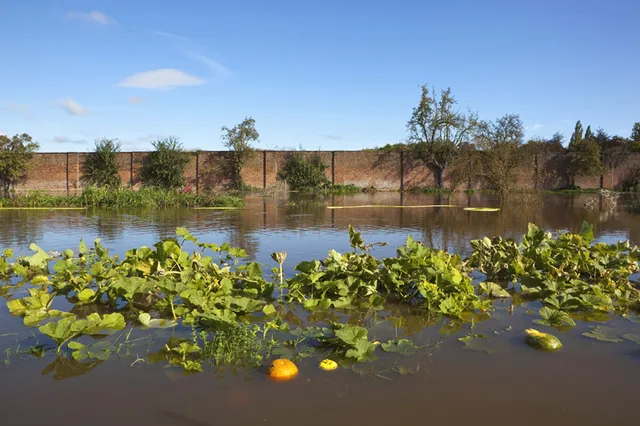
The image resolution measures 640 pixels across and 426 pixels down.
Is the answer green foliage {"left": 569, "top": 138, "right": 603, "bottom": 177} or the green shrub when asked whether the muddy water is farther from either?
the green shrub

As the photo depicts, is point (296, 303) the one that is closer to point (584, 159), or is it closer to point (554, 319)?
point (554, 319)

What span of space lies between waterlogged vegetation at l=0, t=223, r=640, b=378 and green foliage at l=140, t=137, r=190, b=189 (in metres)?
24.9

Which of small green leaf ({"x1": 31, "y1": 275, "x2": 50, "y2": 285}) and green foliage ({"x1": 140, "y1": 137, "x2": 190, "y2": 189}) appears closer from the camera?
small green leaf ({"x1": 31, "y1": 275, "x2": 50, "y2": 285})

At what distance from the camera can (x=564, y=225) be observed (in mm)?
10227

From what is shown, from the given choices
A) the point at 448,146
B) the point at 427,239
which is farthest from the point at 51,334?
the point at 448,146

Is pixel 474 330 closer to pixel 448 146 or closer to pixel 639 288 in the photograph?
pixel 639 288

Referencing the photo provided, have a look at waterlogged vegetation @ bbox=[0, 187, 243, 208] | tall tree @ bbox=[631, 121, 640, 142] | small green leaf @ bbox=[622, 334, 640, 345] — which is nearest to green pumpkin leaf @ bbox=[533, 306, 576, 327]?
small green leaf @ bbox=[622, 334, 640, 345]

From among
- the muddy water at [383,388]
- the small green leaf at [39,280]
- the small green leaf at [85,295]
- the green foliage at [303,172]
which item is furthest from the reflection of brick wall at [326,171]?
the muddy water at [383,388]

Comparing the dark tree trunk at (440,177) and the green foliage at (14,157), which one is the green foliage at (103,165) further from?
the dark tree trunk at (440,177)

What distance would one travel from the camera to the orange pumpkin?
8.62 feet

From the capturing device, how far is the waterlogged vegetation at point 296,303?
2941mm

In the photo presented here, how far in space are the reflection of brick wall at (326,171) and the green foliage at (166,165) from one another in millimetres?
946

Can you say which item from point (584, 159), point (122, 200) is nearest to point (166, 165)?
point (122, 200)

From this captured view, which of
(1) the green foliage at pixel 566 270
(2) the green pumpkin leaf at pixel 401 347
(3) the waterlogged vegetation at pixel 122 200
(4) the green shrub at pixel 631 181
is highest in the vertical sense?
(4) the green shrub at pixel 631 181
